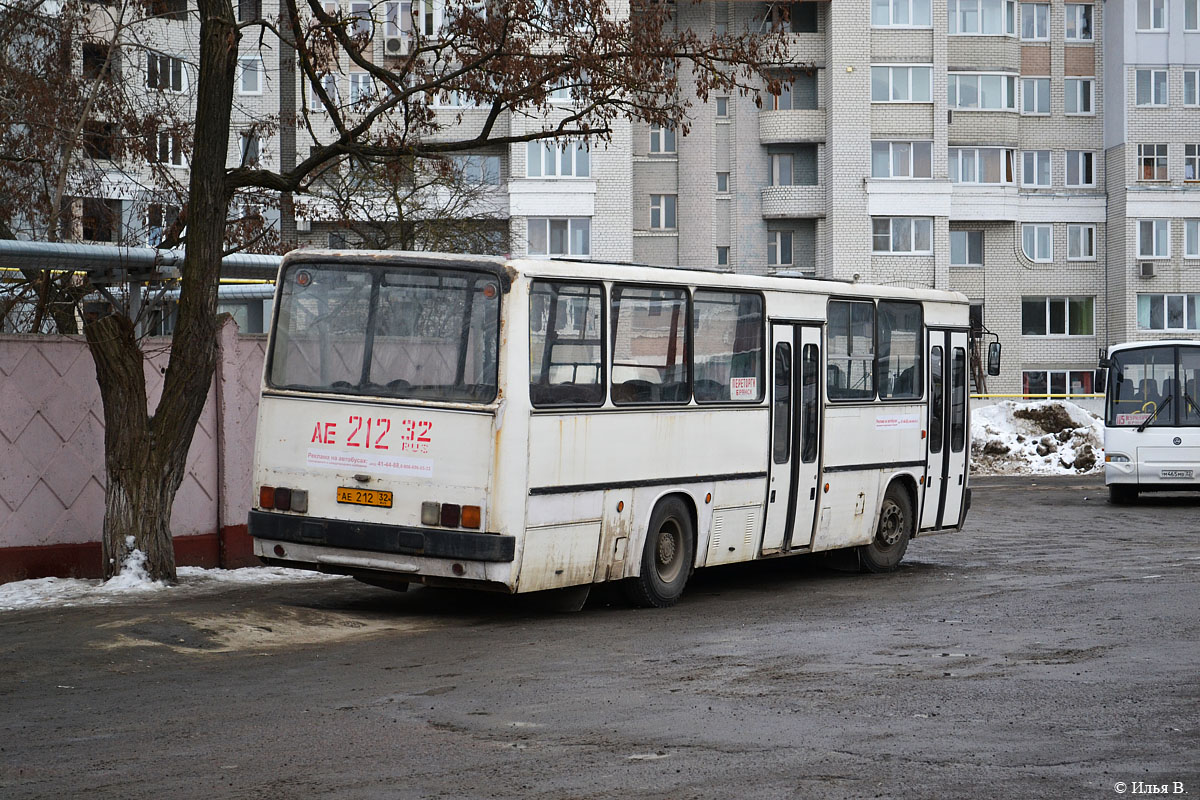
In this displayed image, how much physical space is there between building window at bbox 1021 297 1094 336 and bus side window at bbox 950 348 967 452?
155 feet

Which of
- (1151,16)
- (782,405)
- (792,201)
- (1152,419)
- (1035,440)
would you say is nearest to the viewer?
(782,405)

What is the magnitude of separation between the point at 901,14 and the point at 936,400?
46.7 meters

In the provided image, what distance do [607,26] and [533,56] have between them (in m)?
0.73

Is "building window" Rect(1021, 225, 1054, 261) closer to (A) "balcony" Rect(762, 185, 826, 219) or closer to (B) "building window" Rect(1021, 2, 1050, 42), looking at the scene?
(B) "building window" Rect(1021, 2, 1050, 42)

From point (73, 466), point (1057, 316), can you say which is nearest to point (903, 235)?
point (1057, 316)

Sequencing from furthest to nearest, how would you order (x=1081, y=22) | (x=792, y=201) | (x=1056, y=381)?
(x=1081, y=22)
(x=1056, y=381)
(x=792, y=201)

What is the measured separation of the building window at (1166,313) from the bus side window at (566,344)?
54.8m

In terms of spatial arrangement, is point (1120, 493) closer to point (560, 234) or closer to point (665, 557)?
point (665, 557)

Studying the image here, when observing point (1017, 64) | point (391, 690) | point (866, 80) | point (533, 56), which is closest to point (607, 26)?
point (533, 56)

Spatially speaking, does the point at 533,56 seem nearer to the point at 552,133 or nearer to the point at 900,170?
the point at 552,133

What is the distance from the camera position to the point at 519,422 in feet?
41.0

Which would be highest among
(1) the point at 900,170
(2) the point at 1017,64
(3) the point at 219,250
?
(2) the point at 1017,64

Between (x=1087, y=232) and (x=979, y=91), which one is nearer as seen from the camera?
(x=979, y=91)

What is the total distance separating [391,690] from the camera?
9.52 metres
